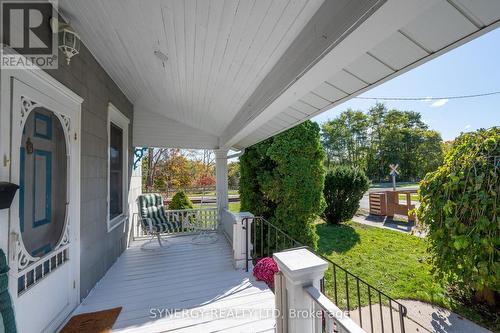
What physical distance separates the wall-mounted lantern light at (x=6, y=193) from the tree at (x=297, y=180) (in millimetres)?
3742

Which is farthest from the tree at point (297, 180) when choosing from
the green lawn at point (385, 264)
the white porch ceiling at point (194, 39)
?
the white porch ceiling at point (194, 39)

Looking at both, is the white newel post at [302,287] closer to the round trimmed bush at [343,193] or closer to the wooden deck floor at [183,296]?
the wooden deck floor at [183,296]

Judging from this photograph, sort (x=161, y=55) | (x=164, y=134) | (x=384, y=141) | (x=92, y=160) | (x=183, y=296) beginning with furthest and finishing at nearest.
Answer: (x=384, y=141), (x=164, y=134), (x=92, y=160), (x=183, y=296), (x=161, y=55)

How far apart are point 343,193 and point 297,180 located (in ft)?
12.7

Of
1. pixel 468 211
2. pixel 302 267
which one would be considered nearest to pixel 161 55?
pixel 302 267

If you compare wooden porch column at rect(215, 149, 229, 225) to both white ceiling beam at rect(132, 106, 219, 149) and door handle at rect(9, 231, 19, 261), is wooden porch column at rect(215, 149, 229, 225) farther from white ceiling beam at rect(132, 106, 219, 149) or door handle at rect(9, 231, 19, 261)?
door handle at rect(9, 231, 19, 261)

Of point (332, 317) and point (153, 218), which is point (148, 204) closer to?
point (153, 218)

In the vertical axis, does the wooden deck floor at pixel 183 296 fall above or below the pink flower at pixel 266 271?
below

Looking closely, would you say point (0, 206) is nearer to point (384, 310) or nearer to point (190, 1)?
point (190, 1)

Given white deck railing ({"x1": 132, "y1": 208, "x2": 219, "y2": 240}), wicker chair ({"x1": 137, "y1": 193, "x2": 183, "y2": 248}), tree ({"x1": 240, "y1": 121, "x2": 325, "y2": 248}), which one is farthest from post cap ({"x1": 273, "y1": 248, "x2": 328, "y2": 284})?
white deck railing ({"x1": 132, "y1": 208, "x2": 219, "y2": 240})

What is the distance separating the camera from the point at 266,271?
8.95ft

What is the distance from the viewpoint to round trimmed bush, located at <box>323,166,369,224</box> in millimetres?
7543

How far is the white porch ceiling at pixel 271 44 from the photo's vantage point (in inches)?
36.4

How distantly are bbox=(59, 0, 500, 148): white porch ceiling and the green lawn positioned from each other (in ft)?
10.2
